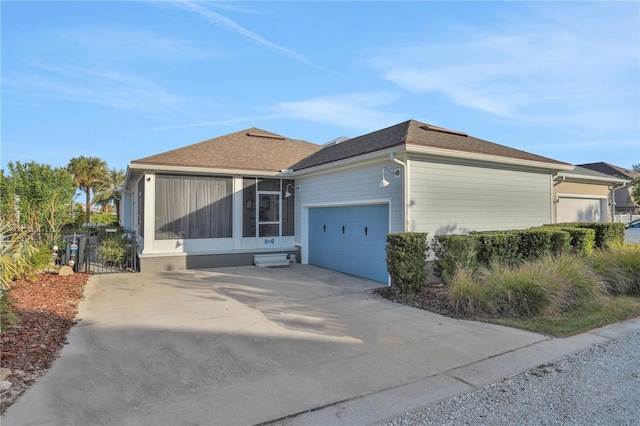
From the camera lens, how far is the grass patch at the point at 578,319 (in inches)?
201

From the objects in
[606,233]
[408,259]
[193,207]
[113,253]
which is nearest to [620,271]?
[606,233]

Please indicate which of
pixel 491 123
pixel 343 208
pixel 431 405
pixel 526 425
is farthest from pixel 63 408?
pixel 491 123

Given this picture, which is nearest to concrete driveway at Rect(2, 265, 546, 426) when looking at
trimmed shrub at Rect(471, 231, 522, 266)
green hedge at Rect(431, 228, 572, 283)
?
green hedge at Rect(431, 228, 572, 283)

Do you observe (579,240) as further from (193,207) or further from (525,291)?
(193,207)

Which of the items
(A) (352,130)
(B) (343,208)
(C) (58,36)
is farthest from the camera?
(A) (352,130)

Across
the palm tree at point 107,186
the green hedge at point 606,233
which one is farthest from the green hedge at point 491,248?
the palm tree at point 107,186

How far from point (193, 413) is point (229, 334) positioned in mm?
2116

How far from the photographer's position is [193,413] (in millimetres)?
2893

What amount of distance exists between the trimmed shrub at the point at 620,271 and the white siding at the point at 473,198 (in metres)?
2.62

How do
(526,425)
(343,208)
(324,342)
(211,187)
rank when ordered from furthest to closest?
(211,187) → (343,208) → (324,342) → (526,425)

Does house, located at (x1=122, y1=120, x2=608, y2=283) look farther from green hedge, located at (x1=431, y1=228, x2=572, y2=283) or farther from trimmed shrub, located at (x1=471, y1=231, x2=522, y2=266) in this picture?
trimmed shrub, located at (x1=471, y1=231, x2=522, y2=266)

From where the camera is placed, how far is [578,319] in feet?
18.1

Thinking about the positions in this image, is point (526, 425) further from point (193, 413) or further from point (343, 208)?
point (343, 208)

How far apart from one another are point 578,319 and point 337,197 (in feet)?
21.4
